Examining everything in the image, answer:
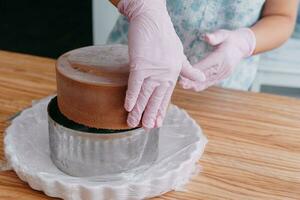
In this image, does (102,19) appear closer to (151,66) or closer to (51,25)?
(51,25)

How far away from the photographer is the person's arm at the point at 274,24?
1150mm

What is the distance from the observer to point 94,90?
27.8 inches

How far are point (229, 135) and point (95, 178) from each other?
29 cm

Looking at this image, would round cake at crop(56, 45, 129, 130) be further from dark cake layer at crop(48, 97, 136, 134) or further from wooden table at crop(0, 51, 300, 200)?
wooden table at crop(0, 51, 300, 200)

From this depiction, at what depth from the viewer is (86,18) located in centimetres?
257

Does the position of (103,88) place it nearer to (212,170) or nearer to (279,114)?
(212,170)

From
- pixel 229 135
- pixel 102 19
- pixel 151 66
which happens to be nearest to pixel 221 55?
pixel 229 135

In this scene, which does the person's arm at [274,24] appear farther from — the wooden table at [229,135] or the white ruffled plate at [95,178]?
the white ruffled plate at [95,178]

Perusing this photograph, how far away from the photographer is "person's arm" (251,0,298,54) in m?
1.15

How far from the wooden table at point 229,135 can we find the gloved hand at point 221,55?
0.05 meters


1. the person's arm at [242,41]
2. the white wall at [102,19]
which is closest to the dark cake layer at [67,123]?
the person's arm at [242,41]

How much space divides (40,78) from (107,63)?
377 mm

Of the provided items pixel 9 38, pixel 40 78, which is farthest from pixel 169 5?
pixel 9 38

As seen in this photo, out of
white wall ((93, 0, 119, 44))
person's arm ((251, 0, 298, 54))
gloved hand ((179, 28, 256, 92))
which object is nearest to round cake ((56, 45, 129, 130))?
gloved hand ((179, 28, 256, 92))
